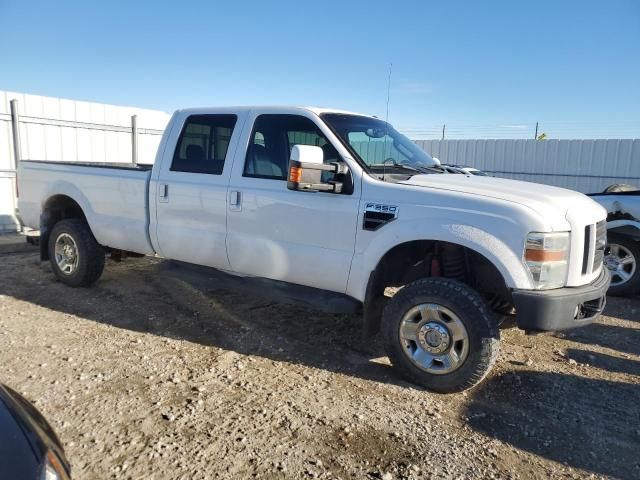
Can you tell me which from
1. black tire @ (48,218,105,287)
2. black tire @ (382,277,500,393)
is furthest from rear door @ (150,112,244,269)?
black tire @ (382,277,500,393)

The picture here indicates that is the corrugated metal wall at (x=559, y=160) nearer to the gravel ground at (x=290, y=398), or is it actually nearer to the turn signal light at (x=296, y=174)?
the gravel ground at (x=290, y=398)

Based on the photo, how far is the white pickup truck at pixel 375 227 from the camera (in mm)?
3504

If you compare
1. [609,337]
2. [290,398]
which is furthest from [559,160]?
[290,398]

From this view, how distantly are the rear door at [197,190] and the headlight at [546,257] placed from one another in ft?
8.61

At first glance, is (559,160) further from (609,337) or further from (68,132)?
(68,132)

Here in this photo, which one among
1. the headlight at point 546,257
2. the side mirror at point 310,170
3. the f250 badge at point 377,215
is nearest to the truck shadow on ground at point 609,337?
the headlight at point 546,257

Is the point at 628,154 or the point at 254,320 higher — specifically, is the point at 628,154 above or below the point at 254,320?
above

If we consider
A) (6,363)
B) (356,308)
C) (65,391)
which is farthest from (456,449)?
(6,363)

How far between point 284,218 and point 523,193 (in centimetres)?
189

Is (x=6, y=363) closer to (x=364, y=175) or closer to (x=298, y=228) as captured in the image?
(x=298, y=228)

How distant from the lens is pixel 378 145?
4.64 m

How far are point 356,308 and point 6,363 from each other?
2.77 meters

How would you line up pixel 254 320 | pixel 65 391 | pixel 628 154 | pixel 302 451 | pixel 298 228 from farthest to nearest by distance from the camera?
pixel 628 154 < pixel 254 320 < pixel 298 228 < pixel 65 391 < pixel 302 451

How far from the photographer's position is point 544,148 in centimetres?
1408
